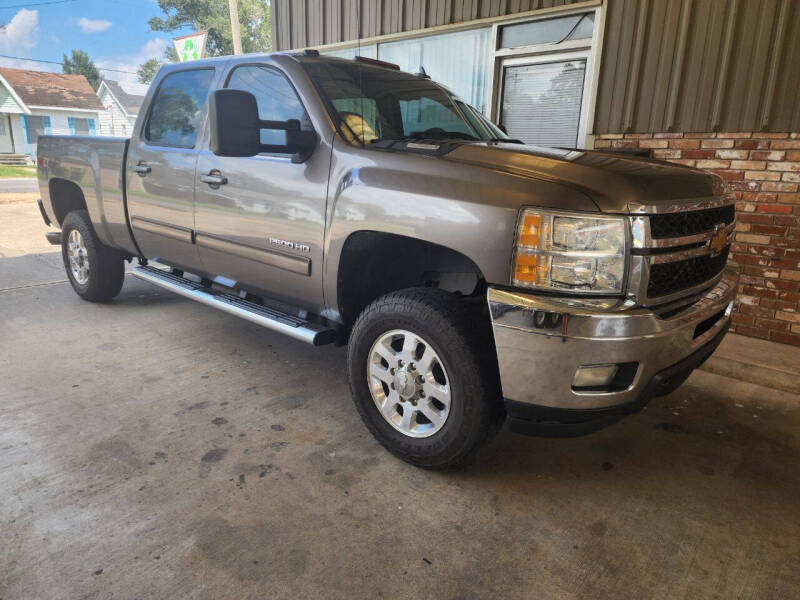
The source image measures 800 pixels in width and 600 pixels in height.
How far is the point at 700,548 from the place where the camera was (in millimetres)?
2174

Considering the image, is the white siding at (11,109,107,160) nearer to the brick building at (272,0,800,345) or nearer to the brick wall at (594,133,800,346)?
the brick building at (272,0,800,345)

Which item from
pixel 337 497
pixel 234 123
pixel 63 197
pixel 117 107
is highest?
pixel 117 107

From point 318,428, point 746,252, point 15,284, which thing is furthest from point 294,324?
point 15,284

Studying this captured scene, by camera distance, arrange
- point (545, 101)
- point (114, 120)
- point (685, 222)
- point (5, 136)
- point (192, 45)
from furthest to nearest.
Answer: point (114, 120)
point (5, 136)
point (192, 45)
point (545, 101)
point (685, 222)

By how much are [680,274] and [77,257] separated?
16.1 feet

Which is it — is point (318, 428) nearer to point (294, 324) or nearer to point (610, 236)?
point (294, 324)

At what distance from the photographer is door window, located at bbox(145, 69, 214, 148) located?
371 cm

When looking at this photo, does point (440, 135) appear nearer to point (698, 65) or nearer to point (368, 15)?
point (698, 65)

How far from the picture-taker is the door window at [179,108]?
12.2ft

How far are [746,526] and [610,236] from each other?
1371mm

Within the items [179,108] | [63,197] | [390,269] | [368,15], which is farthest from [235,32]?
[390,269]

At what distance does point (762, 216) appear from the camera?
434 centimetres

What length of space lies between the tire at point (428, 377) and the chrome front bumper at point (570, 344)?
6.6 inches

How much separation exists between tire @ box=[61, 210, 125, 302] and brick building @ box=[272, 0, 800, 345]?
2769 mm
